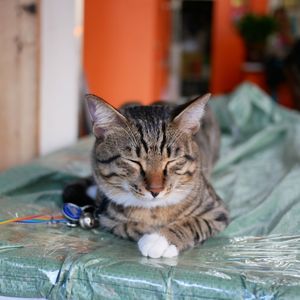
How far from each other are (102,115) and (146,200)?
236mm

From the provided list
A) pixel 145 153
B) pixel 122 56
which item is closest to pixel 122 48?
pixel 122 56

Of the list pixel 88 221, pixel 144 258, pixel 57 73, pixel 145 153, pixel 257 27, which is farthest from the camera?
pixel 257 27

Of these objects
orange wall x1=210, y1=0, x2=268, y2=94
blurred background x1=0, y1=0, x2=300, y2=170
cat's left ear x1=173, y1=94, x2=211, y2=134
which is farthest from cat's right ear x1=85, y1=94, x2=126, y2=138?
orange wall x1=210, y1=0, x2=268, y2=94

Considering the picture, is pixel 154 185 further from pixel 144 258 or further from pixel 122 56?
pixel 122 56

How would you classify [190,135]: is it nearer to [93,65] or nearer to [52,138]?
[52,138]

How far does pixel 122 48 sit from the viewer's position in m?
4.24

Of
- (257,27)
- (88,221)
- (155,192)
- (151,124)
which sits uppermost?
(257,27)

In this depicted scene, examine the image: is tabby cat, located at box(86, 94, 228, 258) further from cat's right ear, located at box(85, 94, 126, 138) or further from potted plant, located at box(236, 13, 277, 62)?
potted plant, located at box(236, 13, 277, 62)

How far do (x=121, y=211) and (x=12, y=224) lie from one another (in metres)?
0.28

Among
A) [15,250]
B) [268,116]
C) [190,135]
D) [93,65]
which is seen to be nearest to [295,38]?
[93,65]

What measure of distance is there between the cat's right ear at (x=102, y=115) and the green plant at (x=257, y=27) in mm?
4504

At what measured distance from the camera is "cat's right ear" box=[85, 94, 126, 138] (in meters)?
1.28

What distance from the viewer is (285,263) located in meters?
1.14

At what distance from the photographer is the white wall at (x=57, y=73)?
6.84 feet
